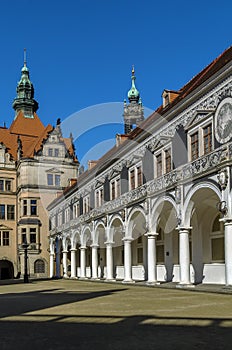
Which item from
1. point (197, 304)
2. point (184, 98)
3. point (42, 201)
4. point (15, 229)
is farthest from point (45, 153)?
point (197, 304)

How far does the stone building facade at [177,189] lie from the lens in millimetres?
19625

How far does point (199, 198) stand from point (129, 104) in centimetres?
5321

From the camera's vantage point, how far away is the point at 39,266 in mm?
53406

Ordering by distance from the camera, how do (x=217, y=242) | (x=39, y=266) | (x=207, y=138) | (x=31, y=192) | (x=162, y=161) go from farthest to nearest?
1. (x=31, y=192)
2. (x=39, y=266)
3. (x=162, y=161)
4. (x=217, y=242)
5. (x=207, y=138)

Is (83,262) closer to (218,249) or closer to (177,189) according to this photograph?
(218,249)

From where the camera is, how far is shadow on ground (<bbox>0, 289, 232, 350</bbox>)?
7711mm

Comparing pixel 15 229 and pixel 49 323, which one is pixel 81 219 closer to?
pixel 15 229

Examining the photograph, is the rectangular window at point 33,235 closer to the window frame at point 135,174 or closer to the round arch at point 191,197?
the window frame at point 135,174

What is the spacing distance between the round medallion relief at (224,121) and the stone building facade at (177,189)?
0.04 m

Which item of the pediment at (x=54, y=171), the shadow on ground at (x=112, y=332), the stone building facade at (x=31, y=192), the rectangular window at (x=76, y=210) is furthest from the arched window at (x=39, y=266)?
the shadow on ground at (x=112, y=332)

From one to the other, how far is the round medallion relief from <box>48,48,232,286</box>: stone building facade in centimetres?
4

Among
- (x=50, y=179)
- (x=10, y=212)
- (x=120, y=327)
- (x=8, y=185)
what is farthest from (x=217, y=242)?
(x=8, y=185)

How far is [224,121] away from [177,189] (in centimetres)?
470

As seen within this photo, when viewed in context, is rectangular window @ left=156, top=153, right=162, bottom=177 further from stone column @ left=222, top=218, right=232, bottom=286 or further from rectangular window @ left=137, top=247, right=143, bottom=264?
rectangular window @ left=137, top=247, right=143, bottom=264
